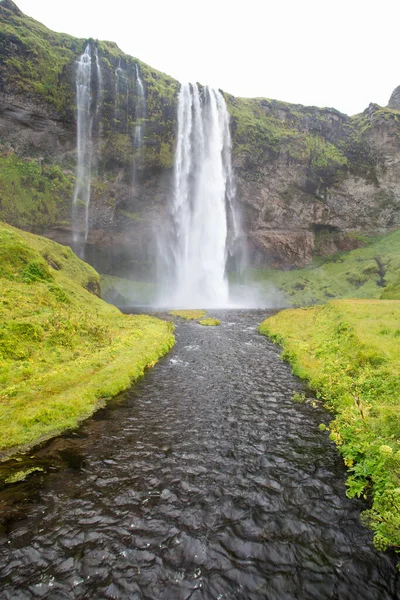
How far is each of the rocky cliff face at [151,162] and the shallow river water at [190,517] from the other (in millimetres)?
62090

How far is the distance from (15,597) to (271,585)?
4.80 meters

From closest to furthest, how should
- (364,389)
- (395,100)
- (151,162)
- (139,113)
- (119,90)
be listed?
(364,389), (119,90), (139,113), (151,162), (395,100)

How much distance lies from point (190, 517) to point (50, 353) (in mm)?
13246

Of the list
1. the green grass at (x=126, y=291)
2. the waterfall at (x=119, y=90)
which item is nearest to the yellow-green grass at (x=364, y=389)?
the green grass at (x=126, y=291)

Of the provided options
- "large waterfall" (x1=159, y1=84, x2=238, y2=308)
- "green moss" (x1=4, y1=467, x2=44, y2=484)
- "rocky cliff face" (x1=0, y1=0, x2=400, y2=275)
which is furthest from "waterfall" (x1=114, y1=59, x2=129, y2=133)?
Answer: "green moss" (x1=4, y1=467, x2=44, y2=484)

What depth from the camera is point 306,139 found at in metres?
87.4

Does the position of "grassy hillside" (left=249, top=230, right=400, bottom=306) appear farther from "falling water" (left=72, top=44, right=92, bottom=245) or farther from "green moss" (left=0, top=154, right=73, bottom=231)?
"green moss" (left=0, top=154, right=73, bottom=231)

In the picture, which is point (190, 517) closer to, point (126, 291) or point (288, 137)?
point (126, 291)

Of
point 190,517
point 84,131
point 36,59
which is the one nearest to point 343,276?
point 84,131

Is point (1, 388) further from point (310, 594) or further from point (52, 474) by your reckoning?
point (310, 594)

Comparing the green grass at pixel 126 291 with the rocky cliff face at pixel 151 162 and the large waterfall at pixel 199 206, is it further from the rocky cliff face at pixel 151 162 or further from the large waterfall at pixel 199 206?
the rocky cliff face at pixel 151 162

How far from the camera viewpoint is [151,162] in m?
69.8

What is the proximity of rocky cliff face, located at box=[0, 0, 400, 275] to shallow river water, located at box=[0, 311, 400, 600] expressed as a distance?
6209cm

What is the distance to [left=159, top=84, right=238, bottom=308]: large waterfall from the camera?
72.6 metres
